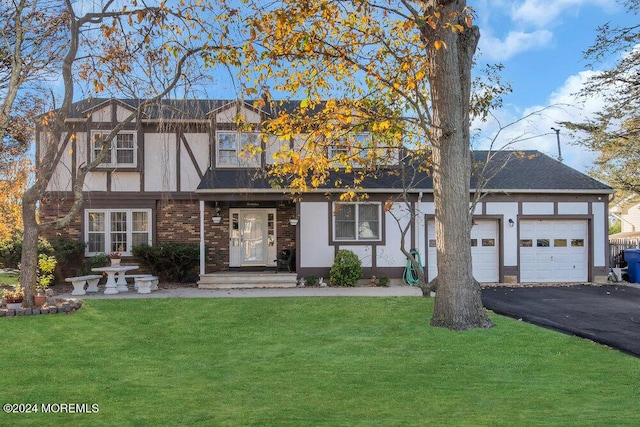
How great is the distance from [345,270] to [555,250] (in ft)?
25.1

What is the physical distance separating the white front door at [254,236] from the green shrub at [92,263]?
14.3 ft

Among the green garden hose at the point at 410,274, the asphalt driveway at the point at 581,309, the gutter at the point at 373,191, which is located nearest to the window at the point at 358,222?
the gutter at the point at 373,191

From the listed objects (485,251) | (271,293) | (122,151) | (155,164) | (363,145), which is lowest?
(271,293)

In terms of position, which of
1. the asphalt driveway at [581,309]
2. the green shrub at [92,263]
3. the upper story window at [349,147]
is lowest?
the asphalt driveway at [581,309]

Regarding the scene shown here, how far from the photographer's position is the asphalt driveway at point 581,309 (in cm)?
823

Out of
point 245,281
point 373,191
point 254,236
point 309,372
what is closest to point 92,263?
point 245,281

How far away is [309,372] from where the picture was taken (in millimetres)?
5977

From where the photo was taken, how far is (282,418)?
4316 mm

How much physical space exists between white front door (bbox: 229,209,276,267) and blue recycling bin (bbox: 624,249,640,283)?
12.9 meters

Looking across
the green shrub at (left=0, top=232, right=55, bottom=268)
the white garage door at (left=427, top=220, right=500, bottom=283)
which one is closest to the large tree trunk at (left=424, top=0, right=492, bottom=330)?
the white garage door at (left=427, top=220, right=500, bottom=283)

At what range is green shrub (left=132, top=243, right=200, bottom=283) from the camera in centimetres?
1566

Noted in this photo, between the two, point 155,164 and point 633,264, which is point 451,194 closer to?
point 155,164

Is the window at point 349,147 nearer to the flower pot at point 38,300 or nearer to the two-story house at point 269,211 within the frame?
the two-story house at point 269,211

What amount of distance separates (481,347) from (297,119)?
486cm
